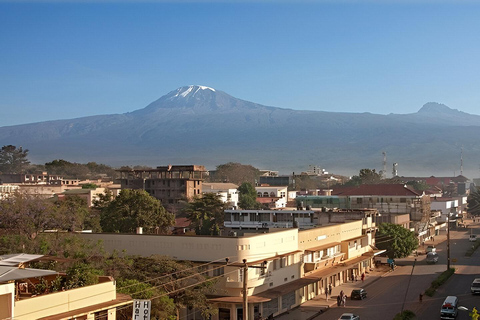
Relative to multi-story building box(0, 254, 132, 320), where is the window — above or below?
below

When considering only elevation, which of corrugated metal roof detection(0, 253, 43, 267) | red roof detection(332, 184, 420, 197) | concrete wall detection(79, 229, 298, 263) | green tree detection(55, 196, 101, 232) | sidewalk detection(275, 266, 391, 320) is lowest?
sidewalk detection(275, 266, 391, 320)

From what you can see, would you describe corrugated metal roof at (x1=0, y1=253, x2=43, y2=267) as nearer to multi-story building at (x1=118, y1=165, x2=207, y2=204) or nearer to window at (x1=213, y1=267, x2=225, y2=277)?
window at (x1=213, y1=267, x2=225, y2=277)

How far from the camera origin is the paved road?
125 ft

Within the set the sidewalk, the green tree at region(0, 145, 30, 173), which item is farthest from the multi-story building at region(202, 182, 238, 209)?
the green tree at region(0, 145, 30, 173)

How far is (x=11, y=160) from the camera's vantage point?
176750 mm

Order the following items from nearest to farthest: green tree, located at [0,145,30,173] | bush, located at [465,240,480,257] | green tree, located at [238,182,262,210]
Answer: bush, located at [465,240,480,257] → green tree, located at [238,182,262,210] → green tree, located at [0,145,30,173]

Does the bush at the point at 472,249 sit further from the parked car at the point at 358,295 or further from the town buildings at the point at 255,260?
the parked car at the point at 358,295

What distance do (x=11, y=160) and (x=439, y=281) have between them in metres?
150

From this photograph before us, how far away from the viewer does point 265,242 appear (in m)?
36.7

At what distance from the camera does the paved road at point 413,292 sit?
38062 mm

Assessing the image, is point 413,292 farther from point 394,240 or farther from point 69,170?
point 69,170

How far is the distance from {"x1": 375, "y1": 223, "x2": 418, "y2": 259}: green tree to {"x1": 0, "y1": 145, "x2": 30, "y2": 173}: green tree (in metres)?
133

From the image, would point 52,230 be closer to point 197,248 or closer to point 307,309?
point 197,248

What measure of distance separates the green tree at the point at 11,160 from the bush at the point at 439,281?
143 metres
